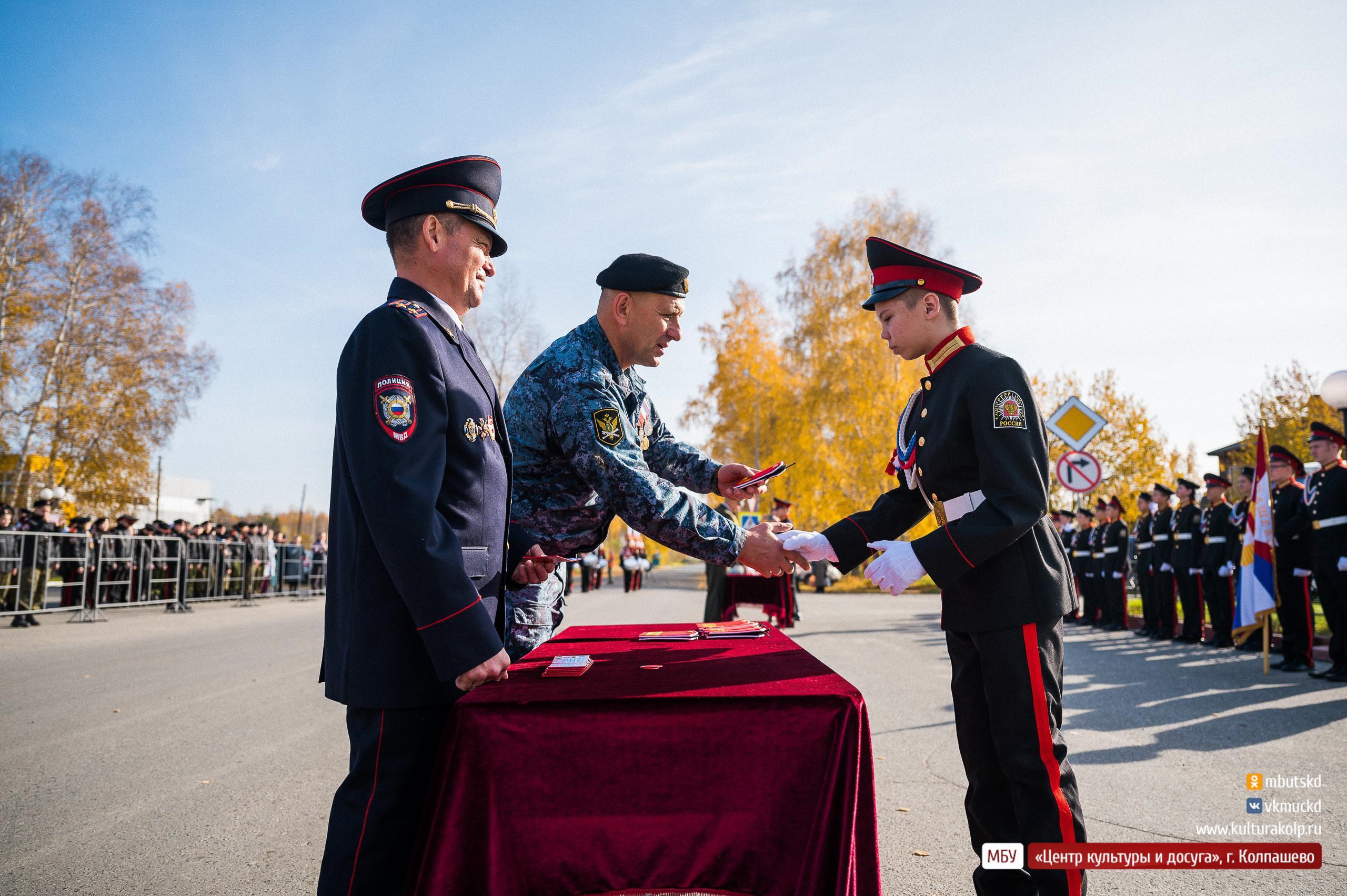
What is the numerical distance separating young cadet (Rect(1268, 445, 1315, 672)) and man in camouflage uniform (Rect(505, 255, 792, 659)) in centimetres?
852

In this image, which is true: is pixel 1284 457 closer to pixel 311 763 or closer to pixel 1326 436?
pixel 1326 436

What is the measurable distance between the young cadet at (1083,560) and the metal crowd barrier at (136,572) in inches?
618

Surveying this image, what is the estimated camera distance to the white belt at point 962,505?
2.49 metres

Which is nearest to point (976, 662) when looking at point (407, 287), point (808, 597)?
point (407, 287)

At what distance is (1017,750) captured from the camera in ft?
7.47

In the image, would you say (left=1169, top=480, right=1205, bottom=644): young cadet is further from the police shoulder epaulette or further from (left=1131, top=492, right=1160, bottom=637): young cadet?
the police shoulder epaulette

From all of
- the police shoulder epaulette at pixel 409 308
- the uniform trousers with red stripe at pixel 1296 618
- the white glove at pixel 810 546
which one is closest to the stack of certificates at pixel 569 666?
the white glove at pixel 810 546

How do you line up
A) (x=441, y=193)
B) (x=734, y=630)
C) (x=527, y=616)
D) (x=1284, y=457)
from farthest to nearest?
(x=1284, y=457), (x=734, y=630), (x=527, y=616), (x=441, y=193)

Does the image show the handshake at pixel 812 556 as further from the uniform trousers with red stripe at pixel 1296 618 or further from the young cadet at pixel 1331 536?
the uniform trousers with red stripe at pixel 1296 618

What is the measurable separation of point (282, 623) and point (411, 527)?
1425cm

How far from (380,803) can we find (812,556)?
4.94ft

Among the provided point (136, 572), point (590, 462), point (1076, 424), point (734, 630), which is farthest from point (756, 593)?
point (136, 572)

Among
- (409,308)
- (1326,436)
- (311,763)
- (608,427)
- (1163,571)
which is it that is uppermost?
(1326,436)

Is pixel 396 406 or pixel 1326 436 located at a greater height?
pixel 1326 436
